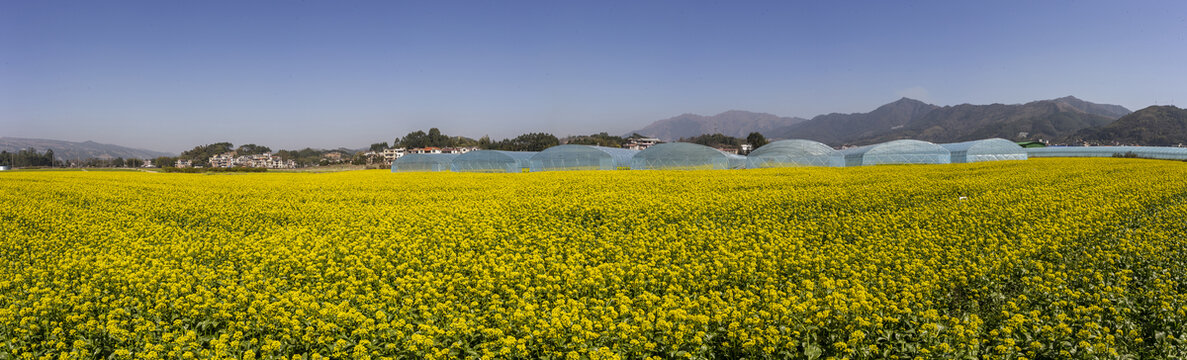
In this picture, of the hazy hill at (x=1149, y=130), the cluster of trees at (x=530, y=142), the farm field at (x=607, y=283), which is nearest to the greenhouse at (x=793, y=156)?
the farm field at (x=607, y=283)

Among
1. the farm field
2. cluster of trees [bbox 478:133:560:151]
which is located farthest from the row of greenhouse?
cluster of trees [bbox 478:133:560:151]

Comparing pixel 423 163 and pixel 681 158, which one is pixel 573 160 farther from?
pixel 423 163

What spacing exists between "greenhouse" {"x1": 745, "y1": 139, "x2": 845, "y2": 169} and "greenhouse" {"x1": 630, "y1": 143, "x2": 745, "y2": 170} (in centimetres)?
289

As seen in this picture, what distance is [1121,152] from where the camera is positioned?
58094mm

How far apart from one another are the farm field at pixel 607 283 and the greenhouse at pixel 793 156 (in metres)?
32.4

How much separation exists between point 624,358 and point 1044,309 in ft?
15.2

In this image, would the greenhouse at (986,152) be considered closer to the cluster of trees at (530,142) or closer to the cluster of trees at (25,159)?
the cluster of trees at (530,142)

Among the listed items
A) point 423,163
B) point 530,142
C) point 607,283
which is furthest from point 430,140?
point 607,283

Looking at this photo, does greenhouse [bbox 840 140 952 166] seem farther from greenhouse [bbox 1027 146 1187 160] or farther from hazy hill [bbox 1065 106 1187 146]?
hazy hill [bbox 1065 106 1187 146]

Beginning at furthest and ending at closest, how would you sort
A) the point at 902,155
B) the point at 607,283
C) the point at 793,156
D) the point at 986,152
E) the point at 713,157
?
the point at 986,152
the point at 902,155
the point at 793,156
the point at 713,157
the point at 607,283

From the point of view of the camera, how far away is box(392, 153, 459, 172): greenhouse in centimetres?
4728

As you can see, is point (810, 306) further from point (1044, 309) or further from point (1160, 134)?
point (1160, 134)

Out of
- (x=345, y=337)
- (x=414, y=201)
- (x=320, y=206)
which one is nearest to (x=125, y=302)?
(x=345, y=337)

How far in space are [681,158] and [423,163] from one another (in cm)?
2213
